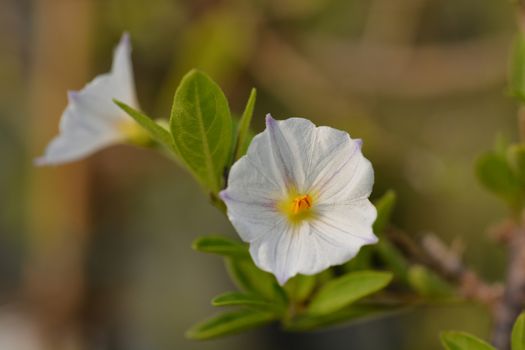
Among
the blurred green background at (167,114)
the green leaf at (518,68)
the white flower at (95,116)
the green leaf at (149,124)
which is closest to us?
the green leaf at (149,124)

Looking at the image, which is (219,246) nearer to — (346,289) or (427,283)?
(346,289)

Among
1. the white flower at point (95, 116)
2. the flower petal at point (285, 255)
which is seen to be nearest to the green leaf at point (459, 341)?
the flower petal at point (285, 255)

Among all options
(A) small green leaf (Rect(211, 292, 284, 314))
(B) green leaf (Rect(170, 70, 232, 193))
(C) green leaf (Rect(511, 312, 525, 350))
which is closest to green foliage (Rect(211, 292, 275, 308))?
(A) small green leaf (Rect(211, 292, 284, 314))

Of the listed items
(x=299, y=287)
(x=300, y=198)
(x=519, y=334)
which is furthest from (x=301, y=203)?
(x=519, y=334)

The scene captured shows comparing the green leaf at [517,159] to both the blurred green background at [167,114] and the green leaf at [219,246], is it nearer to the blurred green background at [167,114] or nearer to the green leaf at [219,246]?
the green leaf at [219,246]

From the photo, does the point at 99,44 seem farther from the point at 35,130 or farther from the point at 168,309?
the point at 168,309

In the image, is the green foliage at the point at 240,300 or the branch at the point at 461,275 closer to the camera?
the green foliage at the point at 240,300
